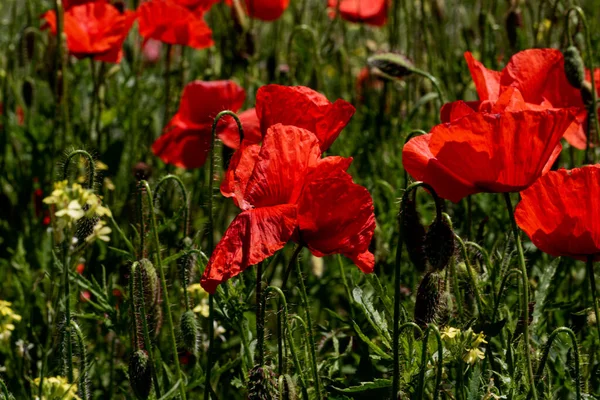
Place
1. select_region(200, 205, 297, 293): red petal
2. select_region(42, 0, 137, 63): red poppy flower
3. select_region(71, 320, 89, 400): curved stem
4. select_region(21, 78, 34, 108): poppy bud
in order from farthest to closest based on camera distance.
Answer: select_region(21, 78, 34, 108): poppy bud → select_region(42, 0, 137, 63): red poppy flower → select_region(71, 320, 89, 400): curved stem → select_region(200, 205, 297, 293): red petal

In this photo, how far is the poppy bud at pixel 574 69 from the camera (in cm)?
255

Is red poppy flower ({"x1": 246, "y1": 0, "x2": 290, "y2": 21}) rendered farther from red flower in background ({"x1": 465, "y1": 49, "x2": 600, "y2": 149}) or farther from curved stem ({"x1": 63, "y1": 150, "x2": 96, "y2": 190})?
curved stem ({"x1": 63, "y1": 150, "x2": 96, "y2": 190})

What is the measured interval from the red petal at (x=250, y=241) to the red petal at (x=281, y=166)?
52 millimetres

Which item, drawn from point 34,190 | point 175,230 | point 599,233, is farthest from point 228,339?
point 599,233

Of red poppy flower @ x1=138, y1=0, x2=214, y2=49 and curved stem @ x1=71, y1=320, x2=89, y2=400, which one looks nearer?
curved stem @ x1=71, y1=320, x2=89, y2=400

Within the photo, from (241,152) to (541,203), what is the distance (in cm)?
56

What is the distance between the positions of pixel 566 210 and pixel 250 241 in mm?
574

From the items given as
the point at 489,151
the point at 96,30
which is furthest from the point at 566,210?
the point at 96,30

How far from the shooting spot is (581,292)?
277cm

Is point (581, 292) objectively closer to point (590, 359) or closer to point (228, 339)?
point (590, 359)

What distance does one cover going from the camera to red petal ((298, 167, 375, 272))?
174cm

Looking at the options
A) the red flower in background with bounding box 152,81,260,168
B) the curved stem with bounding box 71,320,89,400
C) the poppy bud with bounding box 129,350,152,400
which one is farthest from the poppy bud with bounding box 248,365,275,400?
the red flower in background with bounding box 152,81,260,168

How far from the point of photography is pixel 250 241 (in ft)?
5.57

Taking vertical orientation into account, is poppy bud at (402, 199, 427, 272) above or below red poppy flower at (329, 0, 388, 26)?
below
